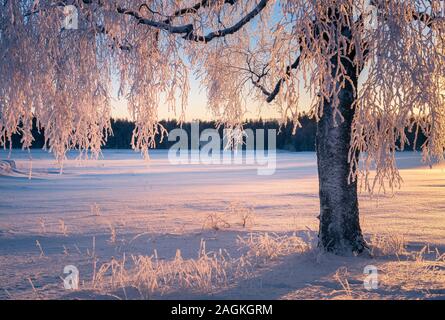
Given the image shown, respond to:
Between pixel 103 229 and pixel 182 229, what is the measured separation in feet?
4.93

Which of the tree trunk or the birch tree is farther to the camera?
the tree trunk

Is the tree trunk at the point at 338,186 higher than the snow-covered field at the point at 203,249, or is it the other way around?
the tree trunk at the point at 338,186

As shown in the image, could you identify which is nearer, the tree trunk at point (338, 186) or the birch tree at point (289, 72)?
the birch tree at point (289, 72)

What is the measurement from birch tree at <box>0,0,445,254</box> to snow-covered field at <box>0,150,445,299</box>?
76 cm

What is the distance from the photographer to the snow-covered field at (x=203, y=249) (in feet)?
14.6

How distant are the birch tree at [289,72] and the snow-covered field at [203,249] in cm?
76

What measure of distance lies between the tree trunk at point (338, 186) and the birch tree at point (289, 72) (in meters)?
0.01

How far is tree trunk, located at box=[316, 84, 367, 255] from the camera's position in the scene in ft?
18.4

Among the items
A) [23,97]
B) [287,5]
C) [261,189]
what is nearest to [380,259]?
[287,5]

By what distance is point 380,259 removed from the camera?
225 inches

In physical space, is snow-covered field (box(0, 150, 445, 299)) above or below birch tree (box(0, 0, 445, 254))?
below

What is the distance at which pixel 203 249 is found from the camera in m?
5.50

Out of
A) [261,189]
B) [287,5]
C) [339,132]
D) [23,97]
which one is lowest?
[261,189]
